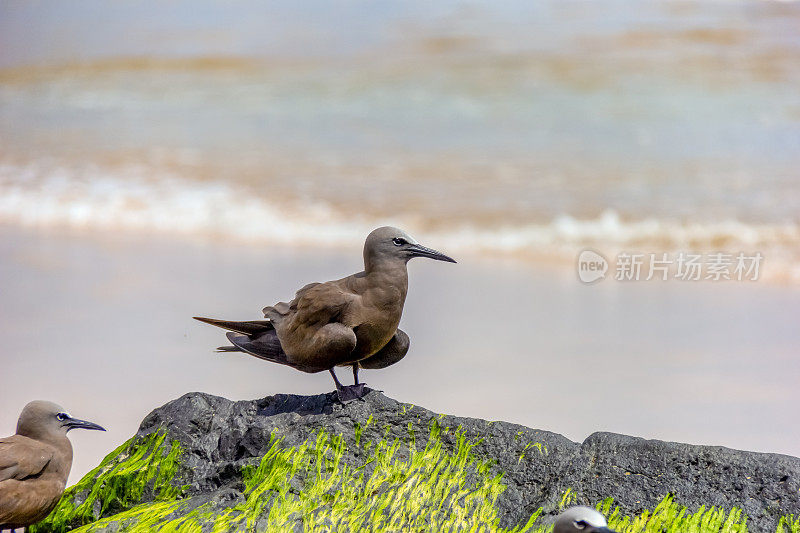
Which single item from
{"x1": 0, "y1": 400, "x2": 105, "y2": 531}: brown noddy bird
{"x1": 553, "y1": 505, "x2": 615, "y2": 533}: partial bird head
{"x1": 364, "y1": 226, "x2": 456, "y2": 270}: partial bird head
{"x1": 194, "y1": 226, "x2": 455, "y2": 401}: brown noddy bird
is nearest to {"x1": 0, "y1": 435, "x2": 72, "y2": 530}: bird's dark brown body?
{"x1": 0, "y1": 400, "x2": 105, "y2": 531}: brown noddy bird

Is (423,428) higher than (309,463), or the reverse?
(423,428)

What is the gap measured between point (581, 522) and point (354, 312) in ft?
3.70

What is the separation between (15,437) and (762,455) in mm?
2444

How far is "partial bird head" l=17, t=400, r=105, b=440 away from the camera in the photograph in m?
2.96

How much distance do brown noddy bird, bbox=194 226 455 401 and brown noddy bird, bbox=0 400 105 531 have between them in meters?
0.75

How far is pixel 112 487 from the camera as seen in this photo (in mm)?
3188

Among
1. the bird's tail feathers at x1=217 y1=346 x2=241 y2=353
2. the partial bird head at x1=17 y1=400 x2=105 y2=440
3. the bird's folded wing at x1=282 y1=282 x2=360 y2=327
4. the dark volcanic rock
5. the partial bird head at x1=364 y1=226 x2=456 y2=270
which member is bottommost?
the partial bird head at x1=17 y1=400 x2=105 y2=440

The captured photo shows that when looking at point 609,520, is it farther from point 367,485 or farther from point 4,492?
point 4,492

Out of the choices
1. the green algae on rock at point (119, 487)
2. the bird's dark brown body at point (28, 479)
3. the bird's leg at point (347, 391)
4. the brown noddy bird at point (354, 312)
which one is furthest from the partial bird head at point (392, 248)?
the bird's dark brown body at point (28, 479)

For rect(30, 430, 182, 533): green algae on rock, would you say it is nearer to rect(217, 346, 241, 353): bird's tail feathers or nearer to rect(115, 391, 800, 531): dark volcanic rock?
rect(115, 391, 800, 531): dark volcanic rock

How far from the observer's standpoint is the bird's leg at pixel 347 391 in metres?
3.29

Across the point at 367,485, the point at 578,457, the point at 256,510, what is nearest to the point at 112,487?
the point at 256,510

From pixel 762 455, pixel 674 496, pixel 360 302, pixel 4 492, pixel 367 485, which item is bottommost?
pixel 4 492

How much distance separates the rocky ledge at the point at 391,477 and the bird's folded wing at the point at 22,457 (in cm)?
27
